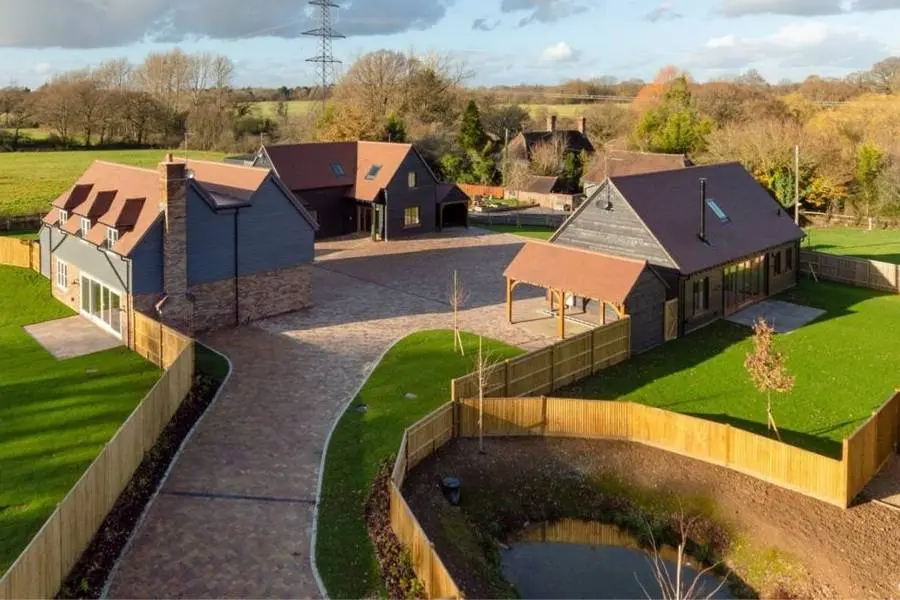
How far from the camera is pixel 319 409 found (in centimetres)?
2172

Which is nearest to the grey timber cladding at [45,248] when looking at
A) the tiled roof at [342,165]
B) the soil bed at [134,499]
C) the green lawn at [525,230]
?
the soil bed at [134,499]

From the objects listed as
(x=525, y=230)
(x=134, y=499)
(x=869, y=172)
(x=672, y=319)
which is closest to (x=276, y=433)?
(x=134, y=499)

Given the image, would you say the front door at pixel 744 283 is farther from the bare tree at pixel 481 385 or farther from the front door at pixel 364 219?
the front door at pixel 364 219

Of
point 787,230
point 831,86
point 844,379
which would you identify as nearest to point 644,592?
point 844,379

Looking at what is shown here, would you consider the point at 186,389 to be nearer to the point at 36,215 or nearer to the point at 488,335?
the point at 488,335

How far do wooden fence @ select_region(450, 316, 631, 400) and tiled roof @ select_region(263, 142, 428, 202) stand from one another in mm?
25269

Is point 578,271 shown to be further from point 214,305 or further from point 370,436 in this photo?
point 214,305

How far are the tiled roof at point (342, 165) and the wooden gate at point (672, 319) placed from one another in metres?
23.6

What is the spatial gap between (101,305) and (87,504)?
658 inches

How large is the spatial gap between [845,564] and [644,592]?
3.97m

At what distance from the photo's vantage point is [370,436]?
19984 millimetres

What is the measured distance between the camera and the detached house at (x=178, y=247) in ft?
88.9

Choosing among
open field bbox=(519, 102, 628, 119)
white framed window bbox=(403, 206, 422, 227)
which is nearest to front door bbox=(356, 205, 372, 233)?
white framed window bbox=(403, 206, 422, 227)

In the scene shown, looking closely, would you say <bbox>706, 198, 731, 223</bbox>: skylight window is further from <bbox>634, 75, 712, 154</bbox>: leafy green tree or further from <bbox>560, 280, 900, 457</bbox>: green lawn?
<bbox>634, 75, 712, 154</bbox>: leafy green tree
